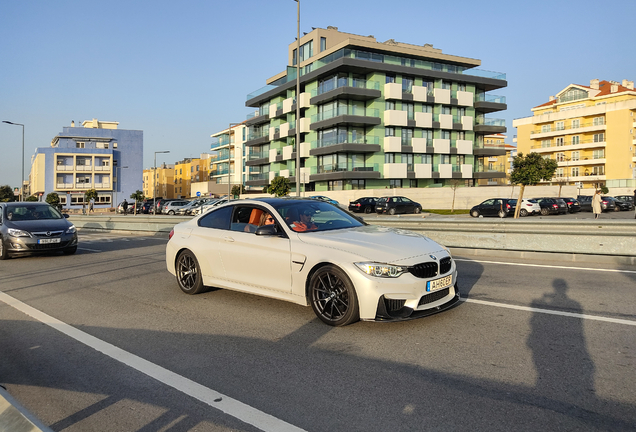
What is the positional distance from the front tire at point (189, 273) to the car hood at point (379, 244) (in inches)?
86.7

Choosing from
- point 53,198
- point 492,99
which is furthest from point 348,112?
point 53,198

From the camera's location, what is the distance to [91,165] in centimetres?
9106

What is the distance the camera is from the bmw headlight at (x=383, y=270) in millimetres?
5035

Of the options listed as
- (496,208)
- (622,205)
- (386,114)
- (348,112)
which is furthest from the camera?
(386,114)

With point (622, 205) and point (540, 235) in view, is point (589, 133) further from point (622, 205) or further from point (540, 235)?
point (540, 235)

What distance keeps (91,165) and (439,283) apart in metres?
96.5

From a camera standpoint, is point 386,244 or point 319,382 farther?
point 386,244

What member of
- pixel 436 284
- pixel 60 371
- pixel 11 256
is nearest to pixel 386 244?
pixel 436 284

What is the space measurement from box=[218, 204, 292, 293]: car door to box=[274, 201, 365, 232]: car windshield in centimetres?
23

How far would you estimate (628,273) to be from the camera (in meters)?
8.62

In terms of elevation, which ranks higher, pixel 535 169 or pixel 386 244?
pixel 535 169

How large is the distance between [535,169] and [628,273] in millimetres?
31114

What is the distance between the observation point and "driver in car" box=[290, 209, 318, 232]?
6.09 metres

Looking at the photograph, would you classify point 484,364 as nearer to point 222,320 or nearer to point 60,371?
point 222,320
